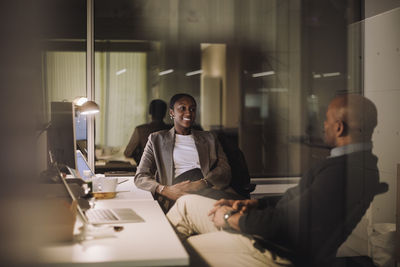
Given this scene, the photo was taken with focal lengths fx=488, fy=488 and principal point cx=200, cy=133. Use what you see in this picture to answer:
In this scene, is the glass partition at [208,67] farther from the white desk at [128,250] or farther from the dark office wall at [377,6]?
the white desk at [128,250]

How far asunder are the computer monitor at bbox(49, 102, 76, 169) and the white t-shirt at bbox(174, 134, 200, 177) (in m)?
1.22

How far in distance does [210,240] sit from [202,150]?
1.04 metres

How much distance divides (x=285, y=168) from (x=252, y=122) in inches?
19.4

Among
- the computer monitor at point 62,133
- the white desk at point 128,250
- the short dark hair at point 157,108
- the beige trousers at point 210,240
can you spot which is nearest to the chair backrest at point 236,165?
the short dark hair at point 157,108

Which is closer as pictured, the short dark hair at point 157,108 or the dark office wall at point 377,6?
the dark office wall at point 377,6

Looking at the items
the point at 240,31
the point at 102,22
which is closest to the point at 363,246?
the point at 240,31

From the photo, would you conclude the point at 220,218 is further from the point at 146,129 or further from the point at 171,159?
the point at 146,129

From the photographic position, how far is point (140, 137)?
3904 mm

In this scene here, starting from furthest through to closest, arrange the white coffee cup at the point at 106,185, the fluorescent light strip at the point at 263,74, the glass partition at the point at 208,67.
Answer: the fluorescent light strip at the point at 263,74
the glass partition at the point at 208,67
the white coffee cup at the point at 106,185

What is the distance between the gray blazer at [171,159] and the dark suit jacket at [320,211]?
98 centimetres

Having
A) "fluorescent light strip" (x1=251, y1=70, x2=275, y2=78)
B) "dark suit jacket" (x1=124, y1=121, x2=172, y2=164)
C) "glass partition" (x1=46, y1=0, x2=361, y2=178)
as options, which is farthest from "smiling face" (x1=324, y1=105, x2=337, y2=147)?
"dark suit jacket" (x1=124, y1=121, x2=172, y2=164)

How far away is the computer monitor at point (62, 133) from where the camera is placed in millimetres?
2312

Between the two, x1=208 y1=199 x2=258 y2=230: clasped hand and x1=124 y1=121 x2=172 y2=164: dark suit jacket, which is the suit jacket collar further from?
x1=208 y1=199 x2=258 y2=230: clasped hand

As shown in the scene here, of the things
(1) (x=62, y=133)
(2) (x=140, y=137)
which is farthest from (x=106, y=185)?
(2) (x=140, y=137)
